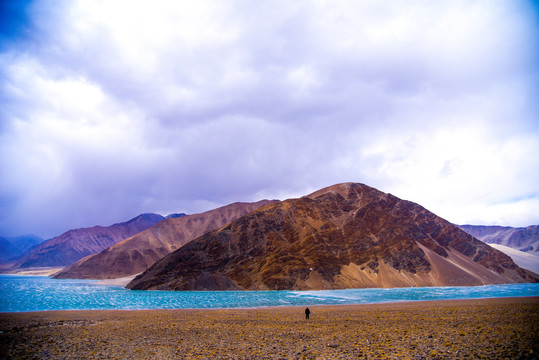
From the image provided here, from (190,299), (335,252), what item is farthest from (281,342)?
(335,252)

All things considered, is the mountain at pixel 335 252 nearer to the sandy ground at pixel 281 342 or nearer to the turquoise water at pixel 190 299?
the turquoise water at pixel 190 299

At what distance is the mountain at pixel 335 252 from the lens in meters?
122

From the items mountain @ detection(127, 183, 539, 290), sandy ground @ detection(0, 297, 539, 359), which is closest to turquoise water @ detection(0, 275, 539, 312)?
sandy ground @ detection(0, 297, 539, 359)

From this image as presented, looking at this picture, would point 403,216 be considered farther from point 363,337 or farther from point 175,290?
point 363,337

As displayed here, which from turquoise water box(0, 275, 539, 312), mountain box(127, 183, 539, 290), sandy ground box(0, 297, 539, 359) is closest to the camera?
sandy ground box(0, 297, 539, 359)

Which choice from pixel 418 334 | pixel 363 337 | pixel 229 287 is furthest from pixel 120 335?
pixel 229 287

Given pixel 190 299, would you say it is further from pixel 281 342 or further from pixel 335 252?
pixel 335 252

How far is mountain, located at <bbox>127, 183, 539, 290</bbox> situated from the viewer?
12170 centimetres

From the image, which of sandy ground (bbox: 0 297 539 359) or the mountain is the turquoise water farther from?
the mountain

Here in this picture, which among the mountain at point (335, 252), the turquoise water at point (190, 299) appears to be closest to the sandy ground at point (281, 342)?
the turquoise water at point (190, 299)

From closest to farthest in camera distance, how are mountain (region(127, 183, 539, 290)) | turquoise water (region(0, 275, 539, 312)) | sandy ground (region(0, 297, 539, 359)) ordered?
sandy ground (region(0, 297, 539, 359)) < turquoise water (region(0, 275, 539, 312)) < mountain (region(127, 183, 539, 290))

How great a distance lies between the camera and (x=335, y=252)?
5418 inches

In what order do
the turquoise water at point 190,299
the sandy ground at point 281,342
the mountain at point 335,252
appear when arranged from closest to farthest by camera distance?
1. the sandy ground at point 281,342
2. the turquoise water at point 190,299
3. the mountain at point 335,252

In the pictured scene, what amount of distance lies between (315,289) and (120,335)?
97614mm
